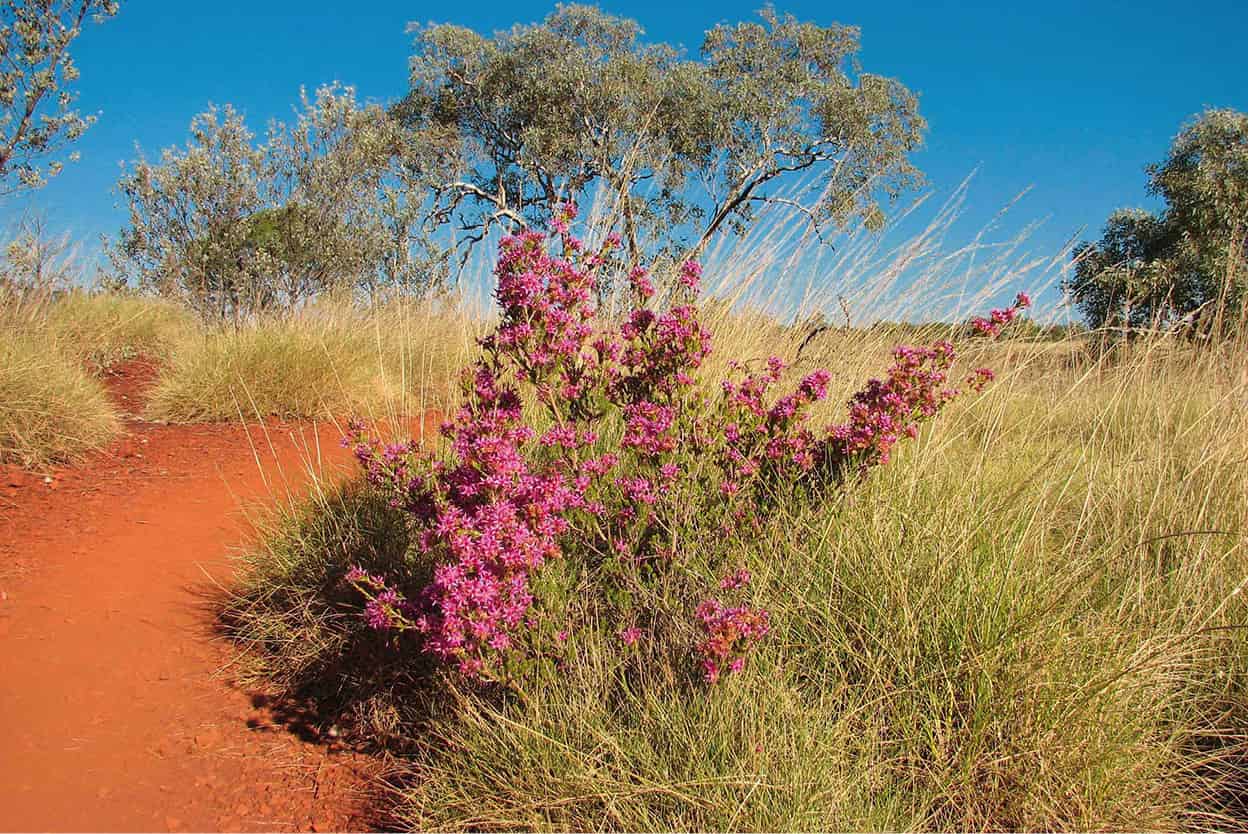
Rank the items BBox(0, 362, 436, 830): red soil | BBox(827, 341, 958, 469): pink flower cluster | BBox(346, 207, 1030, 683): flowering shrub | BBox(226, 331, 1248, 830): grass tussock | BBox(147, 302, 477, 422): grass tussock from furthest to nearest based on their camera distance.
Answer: BBox(147, 302, 477, 422): grass tussock
BBox(827, 341, 958, 469): pink flower cluster
BBox(0, 362, 436, 830): red soil
BBox(346, 207, 1030, 683): flowering shrub
BBox(226, 331, 1248, 830): grass tussock

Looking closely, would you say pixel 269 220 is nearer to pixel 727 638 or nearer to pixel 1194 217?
pixel 727 638

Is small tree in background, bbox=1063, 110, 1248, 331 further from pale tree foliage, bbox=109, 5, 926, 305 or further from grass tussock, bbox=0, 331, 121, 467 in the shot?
grass tussock, bbox=0, 331, 121, 467

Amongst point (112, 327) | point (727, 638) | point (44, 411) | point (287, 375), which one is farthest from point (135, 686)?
point (112, 327)

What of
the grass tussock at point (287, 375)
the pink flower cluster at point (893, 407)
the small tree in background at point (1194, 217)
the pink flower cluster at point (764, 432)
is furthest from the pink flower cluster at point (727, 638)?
the small tree in background at point (1194, 217)

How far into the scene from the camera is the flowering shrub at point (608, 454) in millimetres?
2256

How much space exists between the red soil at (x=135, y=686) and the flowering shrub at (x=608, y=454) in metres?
0.69

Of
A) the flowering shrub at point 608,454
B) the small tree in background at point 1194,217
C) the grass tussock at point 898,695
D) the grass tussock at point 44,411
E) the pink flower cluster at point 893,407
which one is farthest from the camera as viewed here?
the small tree in background at point 1194,217

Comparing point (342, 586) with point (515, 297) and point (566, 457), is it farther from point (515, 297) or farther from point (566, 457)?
point (515, 297)

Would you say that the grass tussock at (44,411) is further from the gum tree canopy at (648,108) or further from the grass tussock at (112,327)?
the gum tree canopy at (648,108)

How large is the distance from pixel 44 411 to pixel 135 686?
350 cm

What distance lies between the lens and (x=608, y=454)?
2695 millimetres

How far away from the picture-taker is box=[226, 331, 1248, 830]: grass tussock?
1.97 m

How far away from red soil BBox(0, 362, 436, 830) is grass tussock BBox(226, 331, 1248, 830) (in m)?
0.30

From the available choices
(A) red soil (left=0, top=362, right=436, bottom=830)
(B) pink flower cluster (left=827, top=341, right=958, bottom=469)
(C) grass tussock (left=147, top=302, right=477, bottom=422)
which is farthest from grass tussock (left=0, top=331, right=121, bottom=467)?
(B) pink flower cluster (left=827, top=341, right=958, bottom=469)
